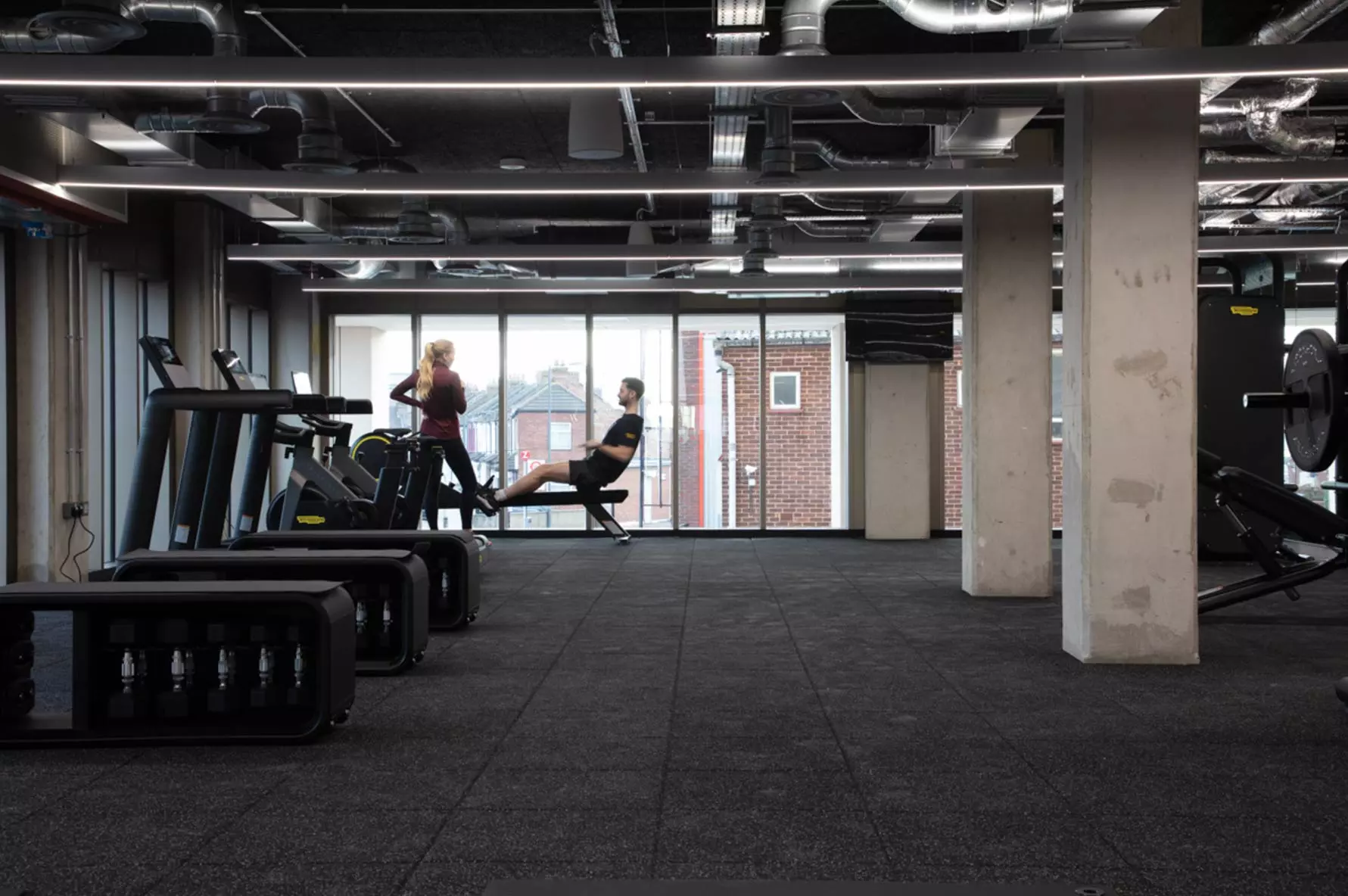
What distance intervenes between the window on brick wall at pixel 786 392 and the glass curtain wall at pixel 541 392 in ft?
6.90

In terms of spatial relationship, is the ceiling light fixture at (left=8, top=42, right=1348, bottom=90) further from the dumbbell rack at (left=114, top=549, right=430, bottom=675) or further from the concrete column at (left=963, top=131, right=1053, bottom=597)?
the concrete column at (left=963, top=131, right=1053, bottom=597)

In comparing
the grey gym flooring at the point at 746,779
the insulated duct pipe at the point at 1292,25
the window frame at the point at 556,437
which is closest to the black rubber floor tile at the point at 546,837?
the grey gym flooring at the point at 746,779

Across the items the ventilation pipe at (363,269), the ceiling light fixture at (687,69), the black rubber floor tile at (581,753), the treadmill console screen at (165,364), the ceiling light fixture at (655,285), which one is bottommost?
the black rubber floor tile at (581,753)

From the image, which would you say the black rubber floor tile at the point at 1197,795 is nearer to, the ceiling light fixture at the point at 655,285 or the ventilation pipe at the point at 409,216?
the ventilation pipe at the point at 409,216

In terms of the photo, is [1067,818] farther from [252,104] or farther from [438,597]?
[252,104]

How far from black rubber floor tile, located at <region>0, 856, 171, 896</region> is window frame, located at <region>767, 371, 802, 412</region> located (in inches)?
466

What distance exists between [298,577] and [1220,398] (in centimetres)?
839

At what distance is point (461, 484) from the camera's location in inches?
437

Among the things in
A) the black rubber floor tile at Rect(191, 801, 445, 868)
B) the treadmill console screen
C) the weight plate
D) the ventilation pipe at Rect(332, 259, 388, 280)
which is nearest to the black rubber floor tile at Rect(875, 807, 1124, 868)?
the black rubber floor tile at Rect(191, 801, 445, 868)

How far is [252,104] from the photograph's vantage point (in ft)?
24.2

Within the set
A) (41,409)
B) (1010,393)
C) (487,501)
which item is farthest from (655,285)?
(41,409)

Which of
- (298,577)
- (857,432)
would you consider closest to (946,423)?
(857,432)

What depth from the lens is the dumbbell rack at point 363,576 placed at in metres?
5.18

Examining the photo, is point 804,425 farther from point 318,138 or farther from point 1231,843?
point 1231,843
